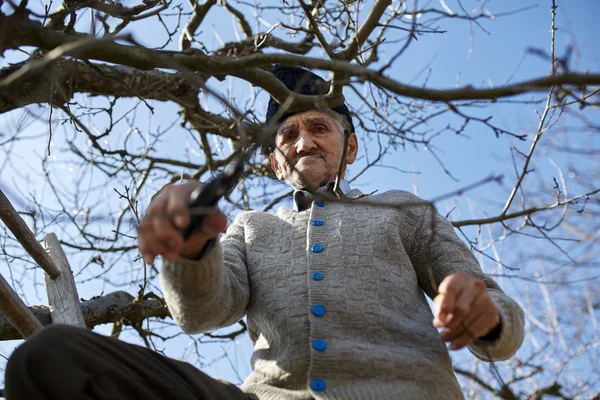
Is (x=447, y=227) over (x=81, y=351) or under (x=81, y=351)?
over

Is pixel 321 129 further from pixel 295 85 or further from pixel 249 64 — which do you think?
pixel 249 64

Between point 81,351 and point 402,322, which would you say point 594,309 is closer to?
point 402,322

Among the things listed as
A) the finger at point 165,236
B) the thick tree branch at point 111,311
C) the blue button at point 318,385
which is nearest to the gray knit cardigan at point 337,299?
the blue button at point 318,385

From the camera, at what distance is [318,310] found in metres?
1.97

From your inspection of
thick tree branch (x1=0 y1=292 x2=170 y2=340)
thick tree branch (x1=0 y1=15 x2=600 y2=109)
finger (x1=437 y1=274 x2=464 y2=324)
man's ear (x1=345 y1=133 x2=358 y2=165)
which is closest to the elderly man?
finger (x1=437 y1=274 x2=464 y2=324)

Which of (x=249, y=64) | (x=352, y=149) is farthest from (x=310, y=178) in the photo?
(x=249, y=64)

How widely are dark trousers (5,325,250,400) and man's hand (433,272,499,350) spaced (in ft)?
2.08

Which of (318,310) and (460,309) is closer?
(460,309)

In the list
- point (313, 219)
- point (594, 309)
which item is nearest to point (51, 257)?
point (313, 219)

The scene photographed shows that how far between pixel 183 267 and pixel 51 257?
4.79 feet

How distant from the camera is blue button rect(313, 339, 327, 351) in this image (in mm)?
1863

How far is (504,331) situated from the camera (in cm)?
178

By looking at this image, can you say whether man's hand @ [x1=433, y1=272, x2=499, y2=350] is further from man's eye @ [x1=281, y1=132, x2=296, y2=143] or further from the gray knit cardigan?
man's eye @ [x1=281, y1=132, x2=296, y2=143]

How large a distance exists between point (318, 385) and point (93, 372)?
1.94 feet
